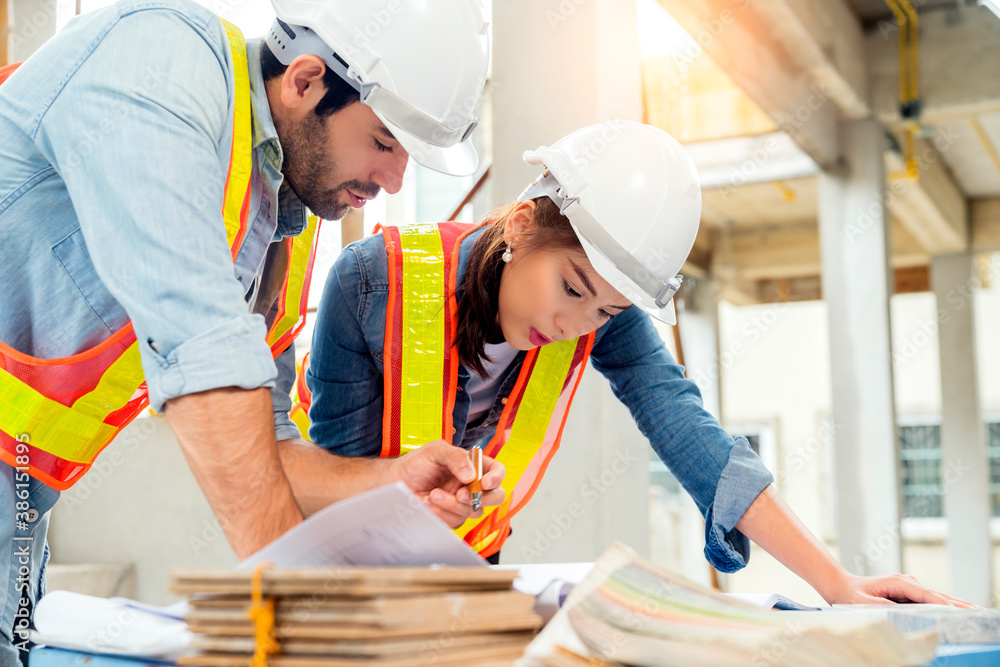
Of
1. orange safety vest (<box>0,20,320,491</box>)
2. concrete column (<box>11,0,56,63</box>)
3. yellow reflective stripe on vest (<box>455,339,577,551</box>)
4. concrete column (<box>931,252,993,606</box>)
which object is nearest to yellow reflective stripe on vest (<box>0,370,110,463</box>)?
orange safety vest (<box>0,20,320,491</box>)

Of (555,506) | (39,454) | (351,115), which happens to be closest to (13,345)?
(39,454)

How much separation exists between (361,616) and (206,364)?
1.38ft

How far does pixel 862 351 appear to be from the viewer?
6980mm

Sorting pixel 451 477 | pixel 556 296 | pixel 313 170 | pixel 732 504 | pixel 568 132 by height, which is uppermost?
pixel 568 132

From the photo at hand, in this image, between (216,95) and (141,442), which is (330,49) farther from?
(141,442)

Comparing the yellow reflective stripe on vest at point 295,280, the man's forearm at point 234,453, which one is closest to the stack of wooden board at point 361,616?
the man's forearm at point 234,453

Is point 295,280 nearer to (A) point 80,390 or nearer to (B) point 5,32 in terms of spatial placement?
(A) point 80,390

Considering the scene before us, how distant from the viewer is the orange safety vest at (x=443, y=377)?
1936 millimetres

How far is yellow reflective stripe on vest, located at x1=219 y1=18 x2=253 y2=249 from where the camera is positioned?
1397 millimetres

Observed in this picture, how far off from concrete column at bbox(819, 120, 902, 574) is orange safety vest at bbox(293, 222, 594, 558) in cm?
522

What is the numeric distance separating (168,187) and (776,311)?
14182mm

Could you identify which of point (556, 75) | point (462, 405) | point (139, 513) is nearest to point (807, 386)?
point (139, 513)

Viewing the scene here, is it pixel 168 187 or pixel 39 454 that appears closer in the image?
pixel 168 187

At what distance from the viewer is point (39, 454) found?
4.41 ft
